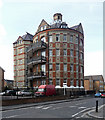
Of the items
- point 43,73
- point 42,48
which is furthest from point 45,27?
point 43,73

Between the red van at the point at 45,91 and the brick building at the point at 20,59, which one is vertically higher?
the brick building at the point at 20,59

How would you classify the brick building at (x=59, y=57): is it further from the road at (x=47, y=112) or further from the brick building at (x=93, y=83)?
the brick building at (x=93, y=83)

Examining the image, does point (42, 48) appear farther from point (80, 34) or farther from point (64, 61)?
point (80, 34)

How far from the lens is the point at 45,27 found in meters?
45.9

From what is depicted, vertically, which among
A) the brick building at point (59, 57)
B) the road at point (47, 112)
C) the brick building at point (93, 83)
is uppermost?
the brick building at point (59, 57)

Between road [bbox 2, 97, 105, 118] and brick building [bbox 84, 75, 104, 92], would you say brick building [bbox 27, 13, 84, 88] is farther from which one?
brick building [bbox 84, 75, 104, 92]

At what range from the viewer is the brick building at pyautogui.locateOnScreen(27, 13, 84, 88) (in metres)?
41.8

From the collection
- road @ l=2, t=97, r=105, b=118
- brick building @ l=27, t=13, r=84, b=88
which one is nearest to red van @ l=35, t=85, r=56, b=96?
brick building @ l=27, t=13, r=84, b=88

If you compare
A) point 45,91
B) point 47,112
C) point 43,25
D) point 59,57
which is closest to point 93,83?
point 59,57

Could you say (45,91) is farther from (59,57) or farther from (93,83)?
(93,83)

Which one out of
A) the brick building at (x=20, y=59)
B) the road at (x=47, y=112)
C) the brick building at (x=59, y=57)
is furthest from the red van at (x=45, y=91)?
the brick building at (x=20, y=59)

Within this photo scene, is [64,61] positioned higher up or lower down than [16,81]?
higher up

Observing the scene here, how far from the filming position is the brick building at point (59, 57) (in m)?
41.8

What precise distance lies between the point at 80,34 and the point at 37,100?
93.5ft
